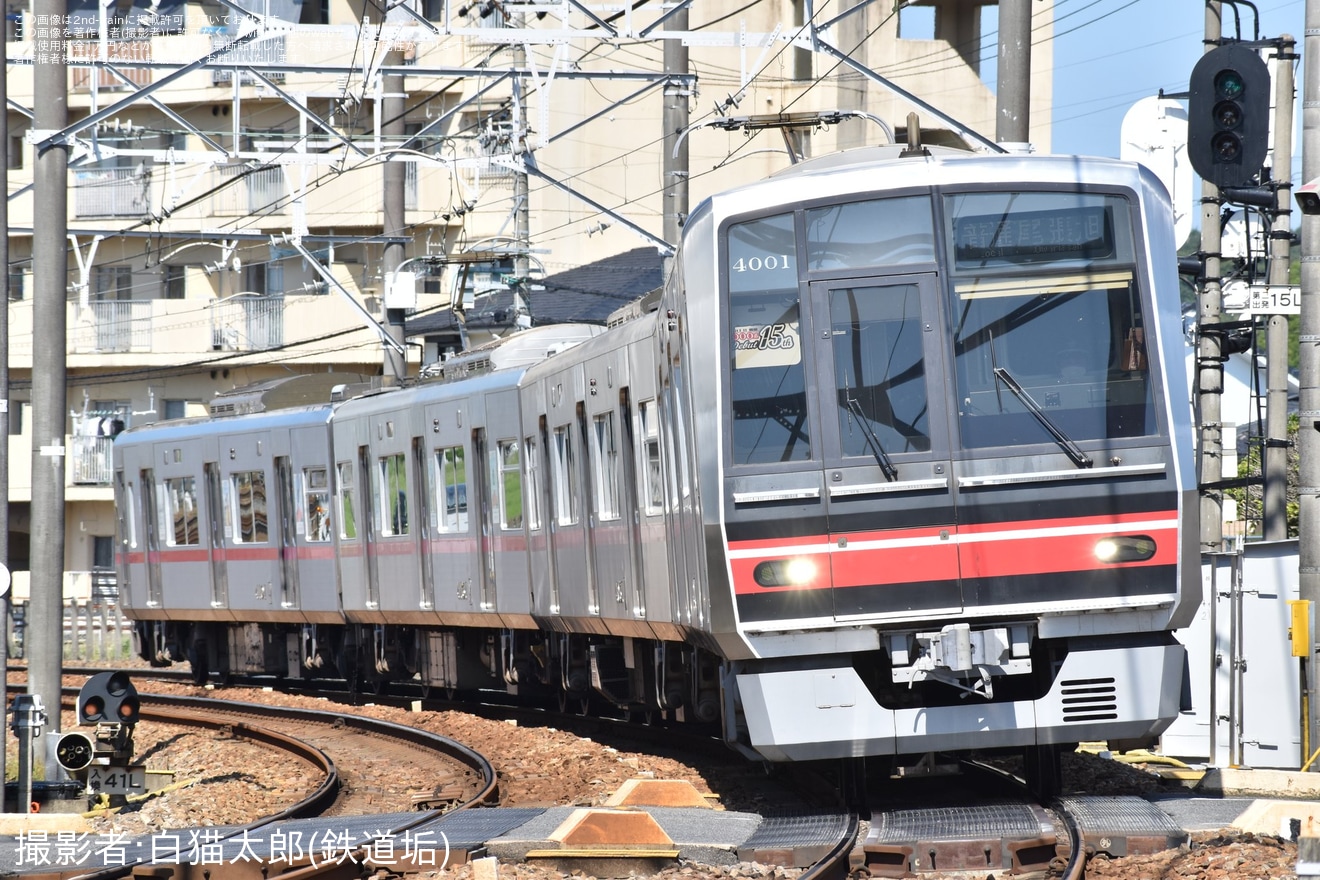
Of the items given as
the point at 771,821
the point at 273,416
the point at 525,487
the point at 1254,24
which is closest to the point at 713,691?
the point at 771,821

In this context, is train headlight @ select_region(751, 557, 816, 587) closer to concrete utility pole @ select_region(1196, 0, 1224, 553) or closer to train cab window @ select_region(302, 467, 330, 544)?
concrete utility pole @ select_region(1196, 0, 1224, 553)

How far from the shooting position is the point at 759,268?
28.1 feet

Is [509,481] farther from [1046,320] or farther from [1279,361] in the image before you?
[1279,361]

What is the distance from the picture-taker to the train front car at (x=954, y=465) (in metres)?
8.19

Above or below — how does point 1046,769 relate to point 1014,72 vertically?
below

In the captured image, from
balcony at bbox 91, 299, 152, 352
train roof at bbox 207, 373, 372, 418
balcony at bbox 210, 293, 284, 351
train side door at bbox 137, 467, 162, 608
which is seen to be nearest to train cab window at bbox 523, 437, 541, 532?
train roof at bbox 207, 373, 372, 418

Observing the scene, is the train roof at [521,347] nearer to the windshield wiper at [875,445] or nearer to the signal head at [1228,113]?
the signal head at [1228,113]

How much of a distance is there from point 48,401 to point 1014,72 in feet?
22.5

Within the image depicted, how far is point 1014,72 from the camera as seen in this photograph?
36.7 ft

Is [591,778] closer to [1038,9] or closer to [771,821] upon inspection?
[771,821]

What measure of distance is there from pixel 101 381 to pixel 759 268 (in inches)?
1373

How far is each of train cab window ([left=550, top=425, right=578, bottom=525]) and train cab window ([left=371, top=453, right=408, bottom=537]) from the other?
3635 mm

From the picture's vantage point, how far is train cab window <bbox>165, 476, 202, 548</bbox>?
69.8 ft

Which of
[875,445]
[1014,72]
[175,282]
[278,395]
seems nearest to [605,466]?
[1014,72]
